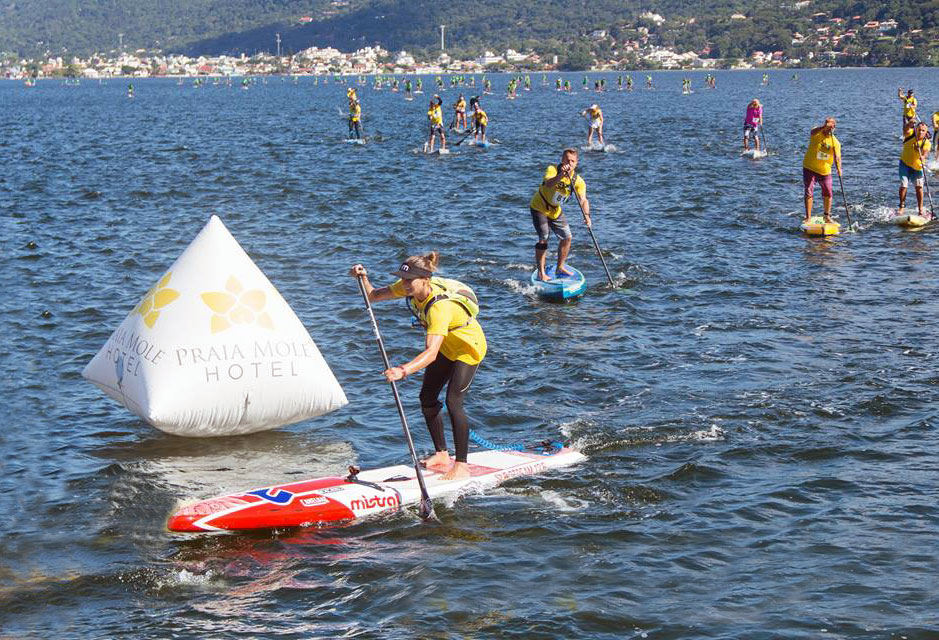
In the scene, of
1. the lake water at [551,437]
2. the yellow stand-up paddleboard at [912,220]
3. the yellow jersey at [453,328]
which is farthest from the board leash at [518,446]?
the yellow stand-up paddleboard at [912,220]

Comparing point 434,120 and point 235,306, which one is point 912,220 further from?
point 434,120

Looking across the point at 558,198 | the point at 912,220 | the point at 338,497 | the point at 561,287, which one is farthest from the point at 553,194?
the point at 912,220

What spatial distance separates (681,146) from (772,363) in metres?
33.1

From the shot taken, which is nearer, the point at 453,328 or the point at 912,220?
the point at 453,328

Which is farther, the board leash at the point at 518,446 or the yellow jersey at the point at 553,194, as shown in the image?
the yellow jersey at the point at 553,194

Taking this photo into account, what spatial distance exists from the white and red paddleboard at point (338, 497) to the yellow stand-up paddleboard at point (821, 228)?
13.9 metres

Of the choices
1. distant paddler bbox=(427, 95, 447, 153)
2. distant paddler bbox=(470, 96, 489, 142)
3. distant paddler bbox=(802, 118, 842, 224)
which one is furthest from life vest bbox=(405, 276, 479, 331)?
distant paddler bbox=(470, 96, 489, 142)

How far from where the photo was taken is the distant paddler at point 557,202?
1673 centimetres

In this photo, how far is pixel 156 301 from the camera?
36.2 feet

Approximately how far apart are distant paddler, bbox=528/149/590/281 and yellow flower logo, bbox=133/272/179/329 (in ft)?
Answer: 23.8

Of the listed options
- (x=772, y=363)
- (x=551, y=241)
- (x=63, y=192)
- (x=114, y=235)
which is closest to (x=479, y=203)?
(x=551, y=241)

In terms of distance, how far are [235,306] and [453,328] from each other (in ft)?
8.49

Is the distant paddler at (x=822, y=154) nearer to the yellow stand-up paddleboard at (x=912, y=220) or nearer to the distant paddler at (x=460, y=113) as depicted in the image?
A: the yellow stand-up paddleboard at (x=912, y=220)

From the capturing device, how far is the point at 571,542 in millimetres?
9102
